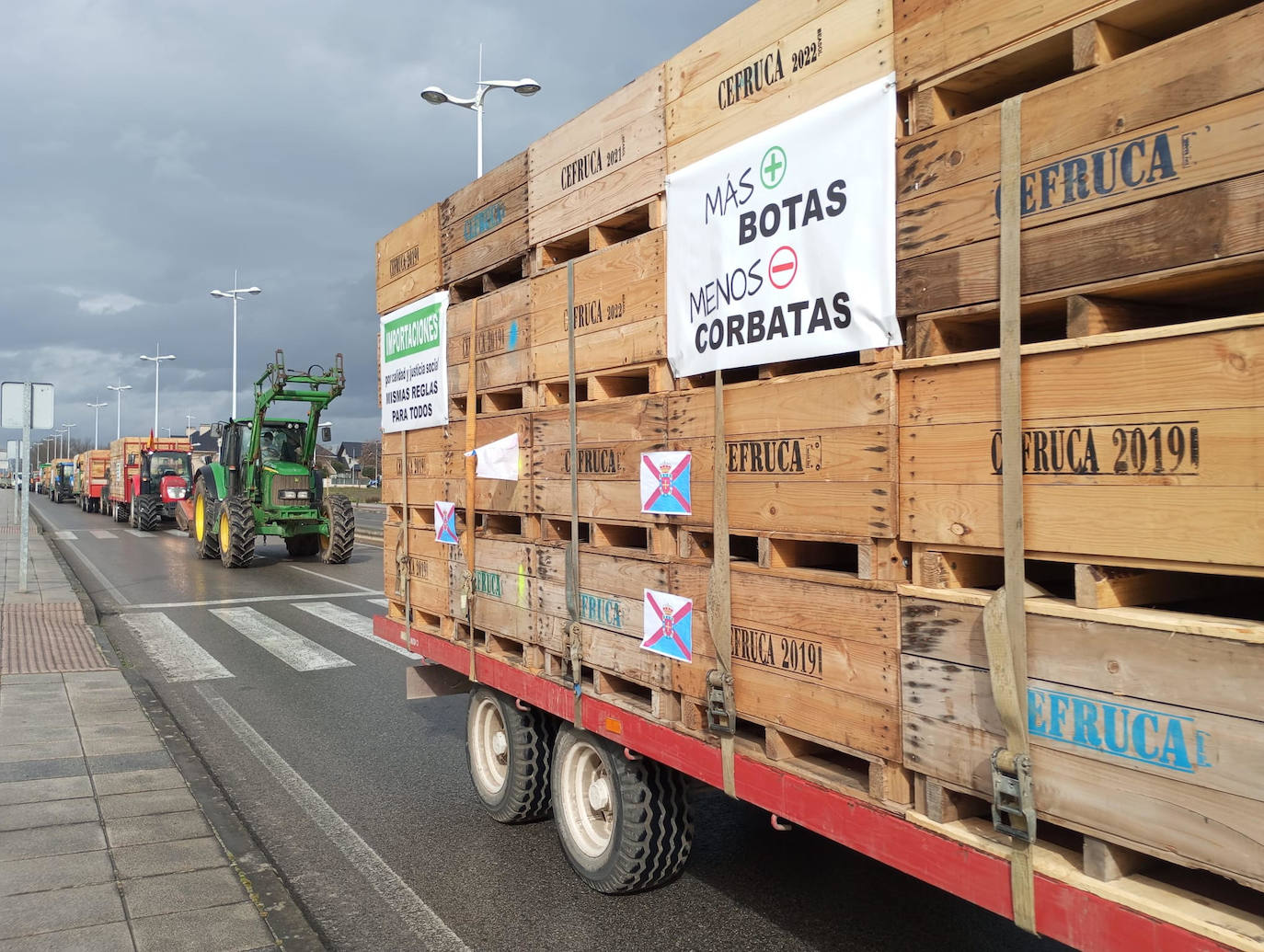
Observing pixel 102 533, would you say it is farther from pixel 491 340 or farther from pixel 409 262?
pixel 491 340

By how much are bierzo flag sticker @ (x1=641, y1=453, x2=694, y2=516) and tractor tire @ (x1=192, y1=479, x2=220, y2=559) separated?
18934mm

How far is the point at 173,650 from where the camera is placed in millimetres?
11016

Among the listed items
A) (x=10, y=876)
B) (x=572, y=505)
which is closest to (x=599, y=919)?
(x=572, y=505)

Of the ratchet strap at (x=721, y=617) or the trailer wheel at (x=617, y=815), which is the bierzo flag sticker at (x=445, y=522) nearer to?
the trailer wheel at (x=617, y=815)

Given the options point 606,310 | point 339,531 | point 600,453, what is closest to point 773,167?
point 606,310

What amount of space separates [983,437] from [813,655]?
92cm

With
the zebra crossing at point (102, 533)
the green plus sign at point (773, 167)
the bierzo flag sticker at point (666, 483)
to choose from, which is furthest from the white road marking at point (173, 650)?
the zebra crossing at point (102, 533)

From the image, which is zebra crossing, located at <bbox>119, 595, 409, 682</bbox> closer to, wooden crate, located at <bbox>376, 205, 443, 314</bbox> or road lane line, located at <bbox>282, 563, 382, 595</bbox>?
road lane line, located at <bbox>282, 563, 382, 595</bbox>

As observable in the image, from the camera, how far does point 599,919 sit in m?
4.39

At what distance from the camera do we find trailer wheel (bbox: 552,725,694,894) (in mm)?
4281

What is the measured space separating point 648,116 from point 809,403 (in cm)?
157

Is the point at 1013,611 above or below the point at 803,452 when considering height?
below

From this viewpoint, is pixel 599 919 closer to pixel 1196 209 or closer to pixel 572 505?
pixel 572 505

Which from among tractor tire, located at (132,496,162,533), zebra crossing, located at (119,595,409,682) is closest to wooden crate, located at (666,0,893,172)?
zebra crossing, located at (119,595,409,682)
